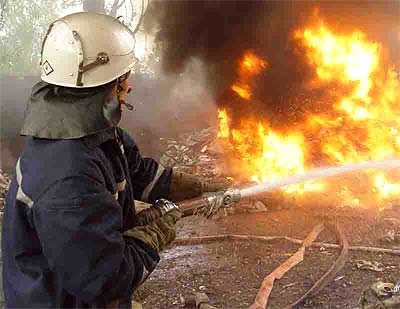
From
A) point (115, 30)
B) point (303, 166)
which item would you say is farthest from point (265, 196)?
point (115, 30)

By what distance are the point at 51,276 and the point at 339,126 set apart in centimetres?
657

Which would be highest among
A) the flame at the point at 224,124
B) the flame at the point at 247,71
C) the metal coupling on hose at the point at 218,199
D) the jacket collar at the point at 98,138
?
the jacket collar at the point at 98,138

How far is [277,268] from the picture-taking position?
196 inches

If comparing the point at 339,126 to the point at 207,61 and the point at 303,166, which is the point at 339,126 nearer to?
the point at 303,166

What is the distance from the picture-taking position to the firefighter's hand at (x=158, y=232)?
2639 millimetres

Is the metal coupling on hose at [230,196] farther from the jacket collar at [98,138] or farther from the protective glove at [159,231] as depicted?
the jacket collar at [98,138]

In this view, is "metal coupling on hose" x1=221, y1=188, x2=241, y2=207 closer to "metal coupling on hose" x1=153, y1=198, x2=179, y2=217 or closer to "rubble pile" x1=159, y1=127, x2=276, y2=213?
"metal coupling on hose" x1=153, y1=198, x2=179, y2=217

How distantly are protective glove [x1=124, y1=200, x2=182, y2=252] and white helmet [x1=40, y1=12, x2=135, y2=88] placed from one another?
0.81 m

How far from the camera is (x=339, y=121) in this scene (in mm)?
8180

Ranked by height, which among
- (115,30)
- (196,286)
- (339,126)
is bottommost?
(196,286)

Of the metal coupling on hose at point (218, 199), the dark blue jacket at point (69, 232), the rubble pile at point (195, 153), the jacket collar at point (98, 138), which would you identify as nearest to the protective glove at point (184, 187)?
the metal coupling on hose at point (218, 199)

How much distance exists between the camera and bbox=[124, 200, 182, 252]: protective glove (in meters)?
2.64

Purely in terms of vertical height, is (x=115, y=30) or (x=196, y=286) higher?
(x=115, y=30)

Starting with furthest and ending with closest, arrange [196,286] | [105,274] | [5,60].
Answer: [5,60], [196,286], [105,274]
